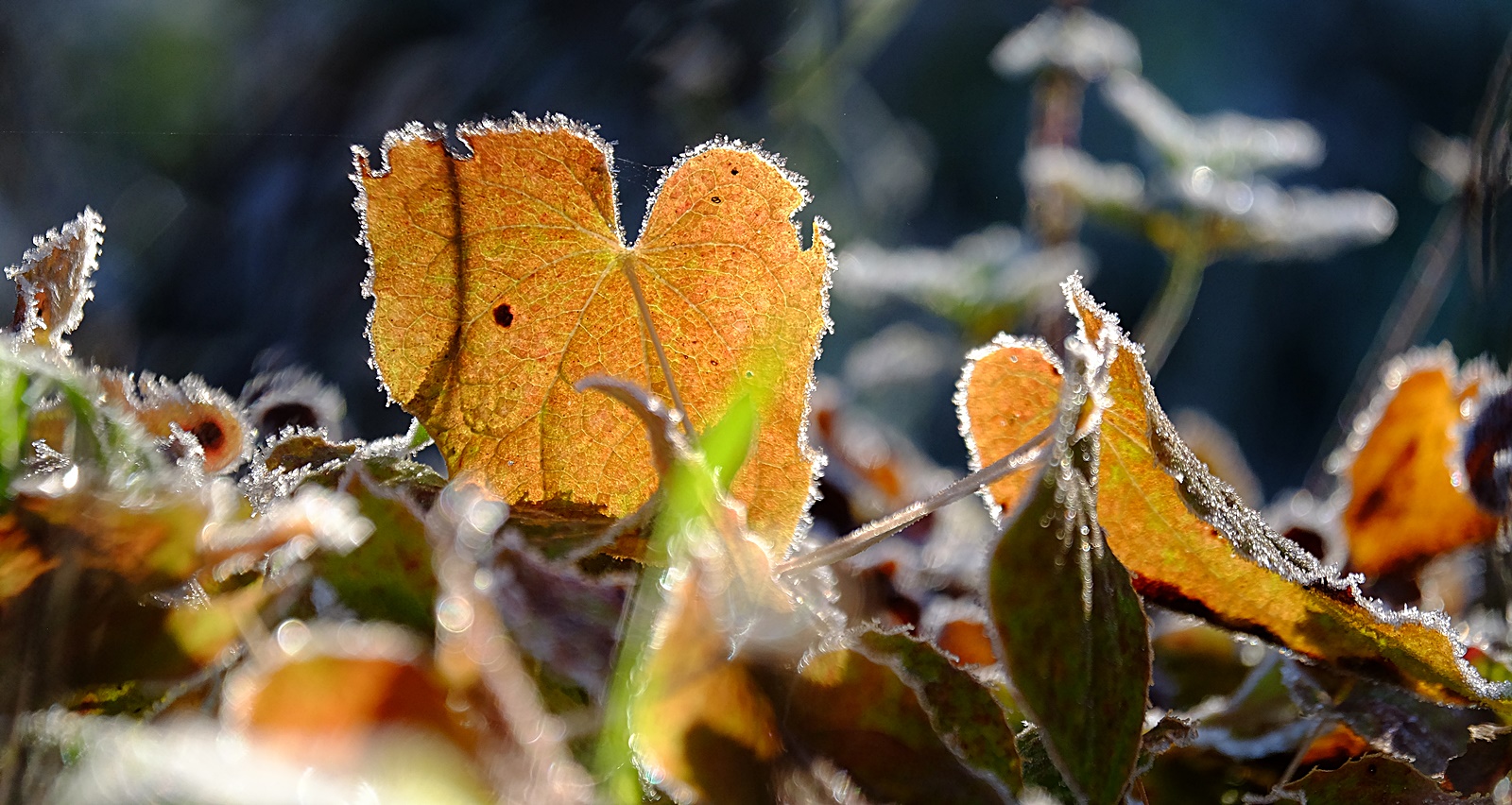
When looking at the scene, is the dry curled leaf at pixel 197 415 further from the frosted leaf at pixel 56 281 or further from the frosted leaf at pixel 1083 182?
the frosted leaf at pixel 1083 182

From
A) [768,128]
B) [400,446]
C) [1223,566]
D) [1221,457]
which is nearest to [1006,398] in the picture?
[1223,566]

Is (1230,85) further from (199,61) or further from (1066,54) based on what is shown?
(199,61)

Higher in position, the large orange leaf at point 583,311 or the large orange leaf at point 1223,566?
the large orange leaf at point 583,311

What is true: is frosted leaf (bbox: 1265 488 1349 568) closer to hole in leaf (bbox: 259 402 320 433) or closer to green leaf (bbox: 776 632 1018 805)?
green leaf (bbox: 776 632 1018 805)

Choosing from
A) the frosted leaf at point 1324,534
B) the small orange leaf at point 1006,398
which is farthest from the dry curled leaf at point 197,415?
the frosted leaf at point 1324,534

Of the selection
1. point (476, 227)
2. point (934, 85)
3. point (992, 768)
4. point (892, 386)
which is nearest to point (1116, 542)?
point (992, 768)

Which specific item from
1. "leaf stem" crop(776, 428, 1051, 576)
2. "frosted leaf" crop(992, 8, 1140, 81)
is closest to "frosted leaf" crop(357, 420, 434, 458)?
"leaf stem" crop(776, 428, 1051, 576)
